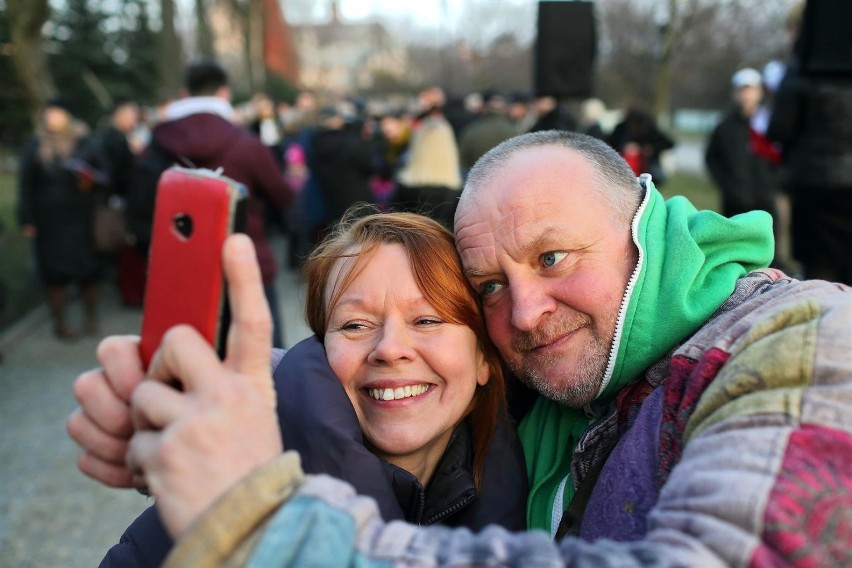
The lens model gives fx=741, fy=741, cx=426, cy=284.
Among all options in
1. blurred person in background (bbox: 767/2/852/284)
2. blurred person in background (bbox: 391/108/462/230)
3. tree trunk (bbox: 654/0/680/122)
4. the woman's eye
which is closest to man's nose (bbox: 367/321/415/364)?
the woman's eye

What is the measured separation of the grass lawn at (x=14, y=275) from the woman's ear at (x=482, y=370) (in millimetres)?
6262

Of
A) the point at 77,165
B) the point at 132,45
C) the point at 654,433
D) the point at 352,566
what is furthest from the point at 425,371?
the point at 132,45

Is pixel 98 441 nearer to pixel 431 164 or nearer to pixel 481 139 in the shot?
pixel 431 164

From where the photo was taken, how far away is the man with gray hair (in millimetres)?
959

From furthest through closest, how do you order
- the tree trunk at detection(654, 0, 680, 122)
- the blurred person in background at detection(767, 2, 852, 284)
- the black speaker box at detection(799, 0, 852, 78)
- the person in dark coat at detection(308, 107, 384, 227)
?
the tree trunk at detection(654, 0, 680, 122), the person in dark coat at detection(308, 107, 384, 227), the blurred person in background at detection(767, 2, 852, 284), the black speaker box at detection(799, 0, 852, 78)

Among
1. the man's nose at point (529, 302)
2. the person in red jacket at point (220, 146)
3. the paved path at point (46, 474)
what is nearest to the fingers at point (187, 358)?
the man's nose at point (529, 302)

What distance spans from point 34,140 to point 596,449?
6761 millimetres

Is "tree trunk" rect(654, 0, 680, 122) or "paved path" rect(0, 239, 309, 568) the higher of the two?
"tree trunk" rect(654, 0, 680, 122)

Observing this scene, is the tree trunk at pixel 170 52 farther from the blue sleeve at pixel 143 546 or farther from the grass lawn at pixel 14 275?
the blue sleeve at pixel 143 546

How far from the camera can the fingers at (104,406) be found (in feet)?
3.64

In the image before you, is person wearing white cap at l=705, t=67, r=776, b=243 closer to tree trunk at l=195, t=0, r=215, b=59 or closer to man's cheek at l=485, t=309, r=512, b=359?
man's cheek at l=485, t=309, r=512, b=359

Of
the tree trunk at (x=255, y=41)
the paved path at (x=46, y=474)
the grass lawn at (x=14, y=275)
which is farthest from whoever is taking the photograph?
the tree trunk at (x=255, y=41)

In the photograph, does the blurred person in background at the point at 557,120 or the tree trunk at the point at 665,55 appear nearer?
the blurred person in background at the point at 557,120

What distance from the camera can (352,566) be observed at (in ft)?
3.18
